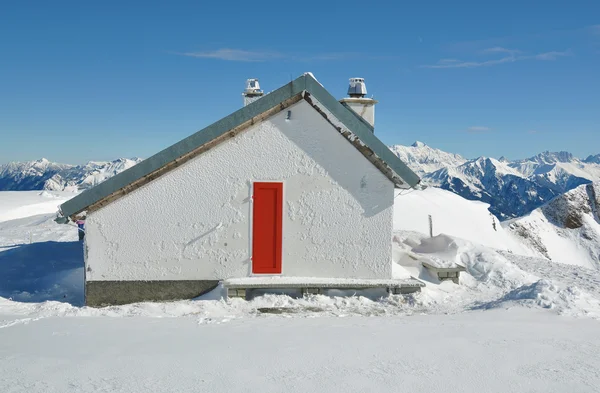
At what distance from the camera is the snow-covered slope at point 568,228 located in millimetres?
31641

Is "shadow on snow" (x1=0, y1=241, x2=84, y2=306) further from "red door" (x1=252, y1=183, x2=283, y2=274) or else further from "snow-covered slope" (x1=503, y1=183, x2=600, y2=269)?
"snow-covered slope" (x1=503, y1=183, x2=600, y2=269)

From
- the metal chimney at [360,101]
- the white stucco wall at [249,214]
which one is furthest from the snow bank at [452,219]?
the white stucco wall at [249,214]

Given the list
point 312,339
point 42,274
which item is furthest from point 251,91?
point 312,339

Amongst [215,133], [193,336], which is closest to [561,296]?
[193,336]

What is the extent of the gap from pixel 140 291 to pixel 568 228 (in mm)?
36172

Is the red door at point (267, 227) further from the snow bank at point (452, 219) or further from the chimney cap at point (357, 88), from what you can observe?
the snow bank at point (452, 219)

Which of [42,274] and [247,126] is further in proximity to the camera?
[42,274]

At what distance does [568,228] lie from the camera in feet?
115

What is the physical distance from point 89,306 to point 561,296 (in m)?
8.66

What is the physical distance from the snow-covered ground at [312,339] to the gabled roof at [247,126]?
217 centimetres

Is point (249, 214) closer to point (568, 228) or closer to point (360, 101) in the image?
point (360, 101)

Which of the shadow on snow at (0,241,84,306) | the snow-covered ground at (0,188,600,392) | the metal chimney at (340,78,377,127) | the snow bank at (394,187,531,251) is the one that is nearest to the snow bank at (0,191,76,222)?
the shadow on snow at (0,241,84,306)

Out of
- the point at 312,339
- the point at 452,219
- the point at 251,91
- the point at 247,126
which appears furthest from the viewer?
the point at 452,219

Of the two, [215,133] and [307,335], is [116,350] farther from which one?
[215,133]
